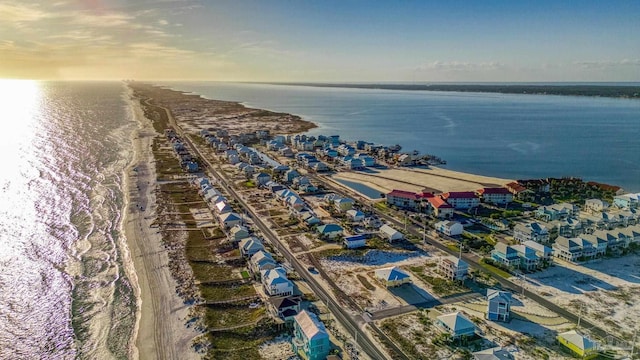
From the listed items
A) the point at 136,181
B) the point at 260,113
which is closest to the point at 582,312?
the point at 136,181

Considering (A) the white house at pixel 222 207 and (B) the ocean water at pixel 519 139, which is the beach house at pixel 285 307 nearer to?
(A) the white house at pixel 222 207

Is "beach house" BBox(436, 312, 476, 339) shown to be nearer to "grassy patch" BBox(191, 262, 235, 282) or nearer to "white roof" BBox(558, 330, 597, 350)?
"white roof" BBox(558, 330, 597, 350)

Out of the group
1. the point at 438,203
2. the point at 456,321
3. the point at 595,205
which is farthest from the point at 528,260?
the point at 595,205

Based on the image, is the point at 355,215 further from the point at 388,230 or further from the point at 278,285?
the point at 278,285

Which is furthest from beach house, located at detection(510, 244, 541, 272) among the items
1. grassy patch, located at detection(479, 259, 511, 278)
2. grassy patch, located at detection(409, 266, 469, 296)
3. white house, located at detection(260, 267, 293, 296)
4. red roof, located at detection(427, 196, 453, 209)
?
white house, located at detection(260, 267, 293, 296)

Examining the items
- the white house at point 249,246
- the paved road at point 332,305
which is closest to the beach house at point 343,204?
the paved road at point 332,305
